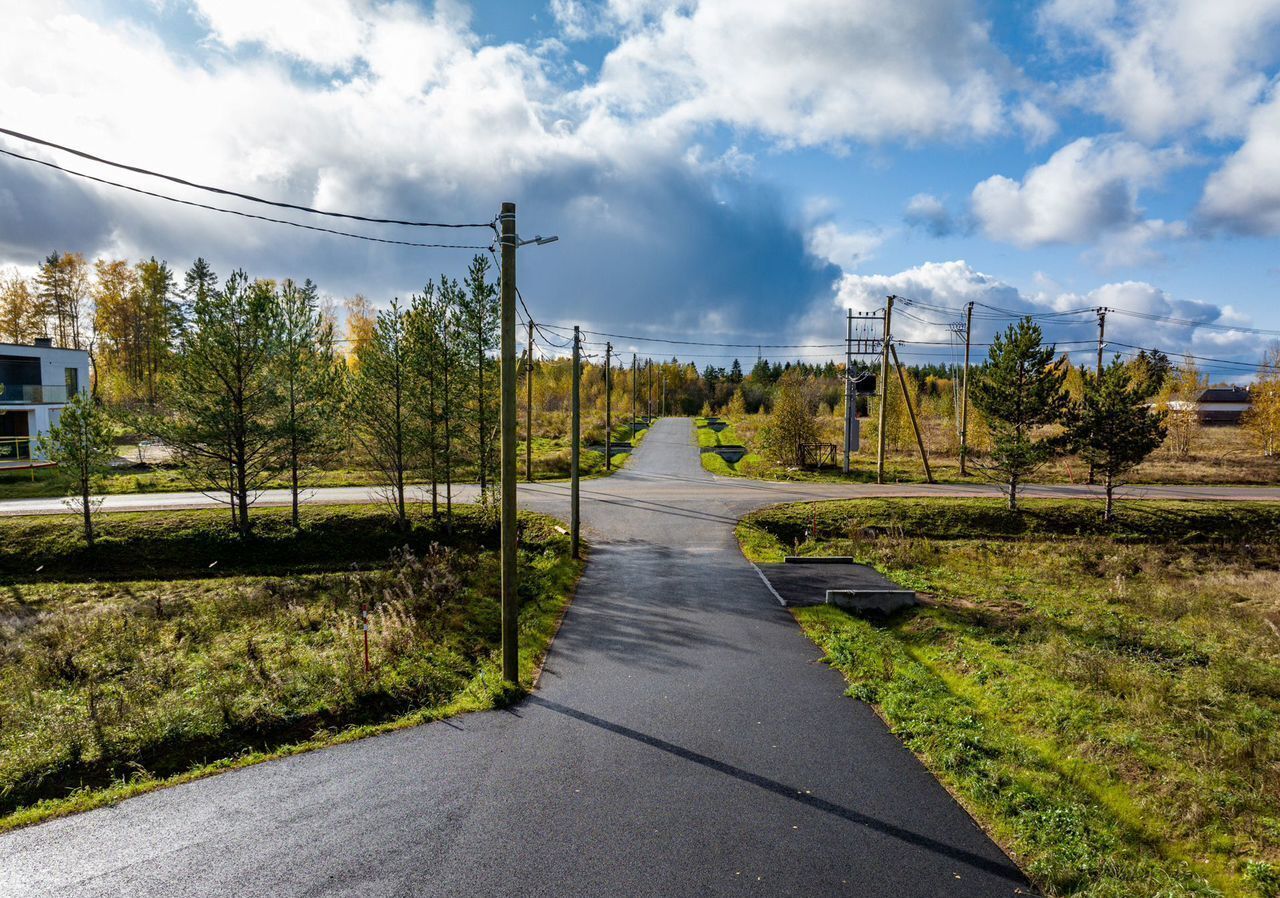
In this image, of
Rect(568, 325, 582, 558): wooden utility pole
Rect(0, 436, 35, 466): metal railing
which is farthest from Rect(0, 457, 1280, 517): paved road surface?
Rect(0, 436, 35, 466): metal railing

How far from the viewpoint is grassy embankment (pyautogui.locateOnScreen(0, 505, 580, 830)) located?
8.13 meters

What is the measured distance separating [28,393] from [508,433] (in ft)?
137

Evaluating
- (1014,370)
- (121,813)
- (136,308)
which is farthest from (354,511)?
(136,308)

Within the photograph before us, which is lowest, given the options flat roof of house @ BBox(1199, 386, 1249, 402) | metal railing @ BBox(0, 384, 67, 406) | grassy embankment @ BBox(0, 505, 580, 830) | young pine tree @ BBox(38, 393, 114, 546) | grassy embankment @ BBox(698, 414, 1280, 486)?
grassy embankment @ BBox(0, 505, 580, 830)

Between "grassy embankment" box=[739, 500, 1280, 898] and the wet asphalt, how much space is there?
2.22 feet

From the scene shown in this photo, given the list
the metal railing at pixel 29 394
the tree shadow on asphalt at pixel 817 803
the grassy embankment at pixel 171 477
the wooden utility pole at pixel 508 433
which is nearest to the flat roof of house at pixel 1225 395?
the grassy embankment at pixel 171 477

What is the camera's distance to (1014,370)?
24.1m

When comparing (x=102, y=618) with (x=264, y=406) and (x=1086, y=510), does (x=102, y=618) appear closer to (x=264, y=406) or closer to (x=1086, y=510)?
(x=264, y=406)

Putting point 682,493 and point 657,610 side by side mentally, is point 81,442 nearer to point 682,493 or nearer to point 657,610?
point 657,610

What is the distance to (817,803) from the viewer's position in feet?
22.2

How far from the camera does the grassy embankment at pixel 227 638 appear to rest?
8.13 metres

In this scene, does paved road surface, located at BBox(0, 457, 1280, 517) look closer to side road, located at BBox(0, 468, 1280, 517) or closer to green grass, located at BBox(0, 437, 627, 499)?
side road, located at BBox(0, 468, 1280, 517)

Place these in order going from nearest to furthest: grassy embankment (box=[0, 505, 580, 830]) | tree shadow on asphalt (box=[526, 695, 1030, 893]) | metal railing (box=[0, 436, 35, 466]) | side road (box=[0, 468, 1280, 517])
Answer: tree shadow on asphalt (box=[526, 695, 1030, 893]), grassy embankment (box=[0, 505, 580, 830]), side road (box=[0, 468, 1280, 517]), metal railing (box=[0, 436, 35, 466])

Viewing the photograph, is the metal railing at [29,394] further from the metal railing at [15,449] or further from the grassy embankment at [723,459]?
the grassy embankment at [723,459]
